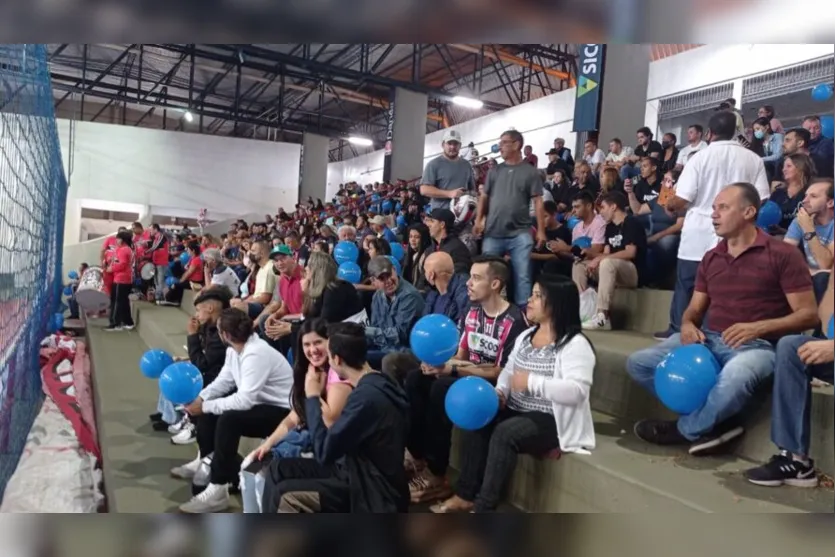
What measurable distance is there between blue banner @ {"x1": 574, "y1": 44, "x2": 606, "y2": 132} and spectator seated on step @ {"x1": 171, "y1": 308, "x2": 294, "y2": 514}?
232 inches

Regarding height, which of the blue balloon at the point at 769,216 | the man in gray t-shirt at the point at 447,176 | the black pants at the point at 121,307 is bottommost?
the black pants at the point at 121,307

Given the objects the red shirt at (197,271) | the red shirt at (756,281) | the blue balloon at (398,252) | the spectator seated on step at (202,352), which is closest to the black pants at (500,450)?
the red shirt at (756,281)

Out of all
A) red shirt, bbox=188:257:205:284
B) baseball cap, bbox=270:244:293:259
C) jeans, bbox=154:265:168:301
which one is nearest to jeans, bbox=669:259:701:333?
baseball cap, bbox=270:244:293:259

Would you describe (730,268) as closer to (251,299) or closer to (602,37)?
(602,37)

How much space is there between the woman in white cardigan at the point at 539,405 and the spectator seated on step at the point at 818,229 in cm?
80

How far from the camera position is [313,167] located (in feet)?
54.5

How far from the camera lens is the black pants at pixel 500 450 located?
2016 mm

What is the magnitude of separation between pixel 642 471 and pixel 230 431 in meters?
1.62

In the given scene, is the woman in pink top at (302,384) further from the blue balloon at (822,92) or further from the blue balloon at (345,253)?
the blue balloon at (822,92)

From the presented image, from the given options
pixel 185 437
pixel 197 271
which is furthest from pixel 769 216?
pixel 197 271

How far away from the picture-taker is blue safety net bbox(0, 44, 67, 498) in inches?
108

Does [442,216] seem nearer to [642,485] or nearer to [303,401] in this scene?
[303,401]

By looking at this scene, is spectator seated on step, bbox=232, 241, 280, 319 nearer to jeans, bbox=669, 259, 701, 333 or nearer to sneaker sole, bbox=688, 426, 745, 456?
jeans, bbox=669, 259, 701, 333

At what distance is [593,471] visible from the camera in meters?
1.89
